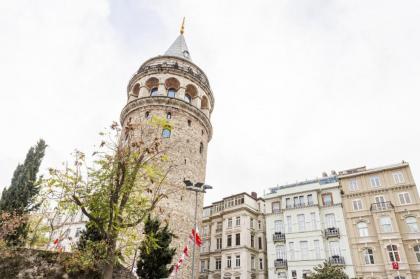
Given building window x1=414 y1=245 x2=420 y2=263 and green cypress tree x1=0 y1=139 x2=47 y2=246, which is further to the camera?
building window x1=414 y1=245 x2=420 y2=263

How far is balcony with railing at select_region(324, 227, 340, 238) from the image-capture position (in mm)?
30205

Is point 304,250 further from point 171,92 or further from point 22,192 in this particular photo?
point 22,192

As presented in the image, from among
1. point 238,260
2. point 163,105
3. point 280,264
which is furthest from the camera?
point 238,260

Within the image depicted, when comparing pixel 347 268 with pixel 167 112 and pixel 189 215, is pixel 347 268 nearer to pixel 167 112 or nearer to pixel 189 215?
pixel 189 215

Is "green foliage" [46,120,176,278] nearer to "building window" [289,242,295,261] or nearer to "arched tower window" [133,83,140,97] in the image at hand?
"arched tower window" [133,83,140,97]

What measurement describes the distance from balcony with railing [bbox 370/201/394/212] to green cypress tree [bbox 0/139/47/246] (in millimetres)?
29016

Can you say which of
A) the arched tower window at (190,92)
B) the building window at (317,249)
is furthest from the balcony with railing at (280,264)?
the arched tower window at (190,92)

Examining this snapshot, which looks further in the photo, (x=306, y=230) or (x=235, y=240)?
(x=235, y=240)

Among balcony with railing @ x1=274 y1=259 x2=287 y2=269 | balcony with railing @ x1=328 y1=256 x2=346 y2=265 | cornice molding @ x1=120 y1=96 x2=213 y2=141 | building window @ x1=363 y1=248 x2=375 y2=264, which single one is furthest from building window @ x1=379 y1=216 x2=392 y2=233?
cornice molding @ x1=120 y1=96 x2=213 y2=141

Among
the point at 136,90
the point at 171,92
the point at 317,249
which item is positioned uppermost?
the point at 136,90

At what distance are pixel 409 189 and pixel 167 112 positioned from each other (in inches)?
955

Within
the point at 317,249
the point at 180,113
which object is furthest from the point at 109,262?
the point at 317,249

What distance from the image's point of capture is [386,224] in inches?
1133

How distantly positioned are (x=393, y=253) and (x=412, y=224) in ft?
11.1
